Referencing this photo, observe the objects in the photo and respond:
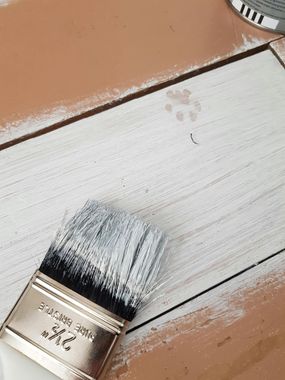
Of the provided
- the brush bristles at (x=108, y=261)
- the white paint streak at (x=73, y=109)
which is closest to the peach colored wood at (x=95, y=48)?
the white paint streak at (x=73, y=109)

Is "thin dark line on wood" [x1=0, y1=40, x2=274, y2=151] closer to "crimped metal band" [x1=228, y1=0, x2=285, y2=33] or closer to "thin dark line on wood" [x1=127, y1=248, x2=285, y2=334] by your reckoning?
"crimped metal band" [x1=228, y1=0, x2=285, y2=33]

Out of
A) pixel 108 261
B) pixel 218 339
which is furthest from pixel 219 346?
pixel 108 261

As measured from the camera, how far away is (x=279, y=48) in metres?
0.78

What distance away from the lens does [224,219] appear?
0.67 metres

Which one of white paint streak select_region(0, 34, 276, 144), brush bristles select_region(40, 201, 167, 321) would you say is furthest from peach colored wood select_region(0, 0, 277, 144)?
brush bristles select_region(40, 201, 167, 321)

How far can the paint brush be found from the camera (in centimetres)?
53

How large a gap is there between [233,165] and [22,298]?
0.30 m

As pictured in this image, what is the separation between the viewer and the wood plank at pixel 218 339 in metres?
0.60

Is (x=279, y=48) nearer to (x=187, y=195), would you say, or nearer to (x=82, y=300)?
(x=187, y=195)

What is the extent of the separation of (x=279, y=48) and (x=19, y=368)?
53cm

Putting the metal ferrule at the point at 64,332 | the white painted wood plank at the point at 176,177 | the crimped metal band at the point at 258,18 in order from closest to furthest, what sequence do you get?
the metal ferrule at the point at 64,332 < the white painted wood plank at the point at 176,177 < the crimped metal band at the point at 258,18

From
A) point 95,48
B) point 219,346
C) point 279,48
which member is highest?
point 95,48

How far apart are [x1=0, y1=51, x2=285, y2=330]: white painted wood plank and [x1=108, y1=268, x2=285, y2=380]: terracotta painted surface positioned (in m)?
0.03

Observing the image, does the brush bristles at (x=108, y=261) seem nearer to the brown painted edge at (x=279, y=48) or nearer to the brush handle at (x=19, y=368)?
the brush handle at (x=19, y=368)
